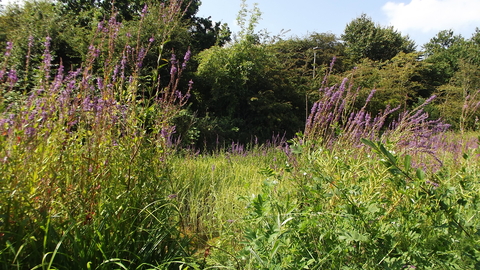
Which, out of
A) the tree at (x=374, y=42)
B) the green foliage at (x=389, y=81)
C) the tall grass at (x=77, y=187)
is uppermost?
the tree at (x=374, y=42)

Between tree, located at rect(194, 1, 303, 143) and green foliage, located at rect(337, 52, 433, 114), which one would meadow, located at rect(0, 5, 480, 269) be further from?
green foliage, located at rect(337, 52, 433, 114)

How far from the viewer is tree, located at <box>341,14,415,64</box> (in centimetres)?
2226

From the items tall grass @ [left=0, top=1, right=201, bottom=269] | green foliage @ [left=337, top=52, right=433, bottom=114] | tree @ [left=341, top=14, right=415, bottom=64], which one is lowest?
tall grass @ [left=0, top=1, right=201, bottom=269]

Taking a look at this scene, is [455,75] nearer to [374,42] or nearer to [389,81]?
[374,42]

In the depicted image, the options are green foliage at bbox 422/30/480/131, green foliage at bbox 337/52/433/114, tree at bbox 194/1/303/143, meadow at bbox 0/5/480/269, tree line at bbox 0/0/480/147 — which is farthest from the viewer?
green foliage at bbox 422/30/480/131

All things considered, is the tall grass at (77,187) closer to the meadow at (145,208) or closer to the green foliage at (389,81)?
the meadow at (145,208)

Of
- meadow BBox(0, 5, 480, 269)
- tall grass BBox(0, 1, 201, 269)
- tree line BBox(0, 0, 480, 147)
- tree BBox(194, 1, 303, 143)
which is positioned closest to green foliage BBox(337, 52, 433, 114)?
tree line BBox(0, 0, 480, 147)

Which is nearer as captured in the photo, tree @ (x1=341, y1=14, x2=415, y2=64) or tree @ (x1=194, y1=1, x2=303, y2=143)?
tree @ (x1=194, y1=1, x2=303, y2=143)

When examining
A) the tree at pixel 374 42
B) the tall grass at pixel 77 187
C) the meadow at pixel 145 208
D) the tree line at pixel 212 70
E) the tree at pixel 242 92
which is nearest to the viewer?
the meadow at pixel 145 208

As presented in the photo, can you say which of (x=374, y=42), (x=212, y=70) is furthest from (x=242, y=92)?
(x=374, y=42)

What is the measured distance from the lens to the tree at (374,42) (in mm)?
22256

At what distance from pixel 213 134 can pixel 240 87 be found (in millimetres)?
2117

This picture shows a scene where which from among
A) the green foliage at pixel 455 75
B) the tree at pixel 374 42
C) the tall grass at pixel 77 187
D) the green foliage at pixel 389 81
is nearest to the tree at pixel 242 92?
the green foliage at pixel 389 81

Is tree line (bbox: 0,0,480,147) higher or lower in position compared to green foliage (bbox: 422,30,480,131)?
lower
